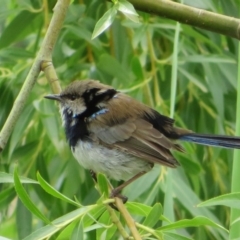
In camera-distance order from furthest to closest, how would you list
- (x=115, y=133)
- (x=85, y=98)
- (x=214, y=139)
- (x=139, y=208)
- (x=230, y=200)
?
(x=85, y=98) → (x=115, y=133) → (x=214, y=139) → (x=139, y=208) → (x=230, y=200)

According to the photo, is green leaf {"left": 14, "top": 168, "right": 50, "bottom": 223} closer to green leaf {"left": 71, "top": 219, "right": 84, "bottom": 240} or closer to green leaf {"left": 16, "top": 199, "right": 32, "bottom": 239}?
green leaf {"left": 71, "top": 219, "right": 84, "bottom": 240}

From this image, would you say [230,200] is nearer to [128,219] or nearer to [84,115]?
[128,219]

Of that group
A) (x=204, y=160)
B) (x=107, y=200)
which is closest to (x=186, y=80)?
(x=204, y=160)

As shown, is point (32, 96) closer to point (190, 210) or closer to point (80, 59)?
point (80, 59)

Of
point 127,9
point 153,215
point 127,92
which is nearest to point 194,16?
point 127,9

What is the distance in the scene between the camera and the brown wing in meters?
2.02

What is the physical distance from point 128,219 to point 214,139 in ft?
1.73

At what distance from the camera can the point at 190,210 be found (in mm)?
2301

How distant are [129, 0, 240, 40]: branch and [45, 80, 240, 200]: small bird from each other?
15.3 inches

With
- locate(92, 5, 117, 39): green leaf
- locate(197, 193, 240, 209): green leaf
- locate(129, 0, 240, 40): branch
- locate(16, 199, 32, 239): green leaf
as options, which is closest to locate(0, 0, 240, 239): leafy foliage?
locate(16, 199, 32, 239): green leaf

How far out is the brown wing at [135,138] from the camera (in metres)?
2.02

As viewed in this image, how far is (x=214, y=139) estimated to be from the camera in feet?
6.56

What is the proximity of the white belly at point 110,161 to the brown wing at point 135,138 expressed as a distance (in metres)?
0.03

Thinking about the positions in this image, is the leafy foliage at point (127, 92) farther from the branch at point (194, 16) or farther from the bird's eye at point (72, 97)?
the branch at point (194, 16)
